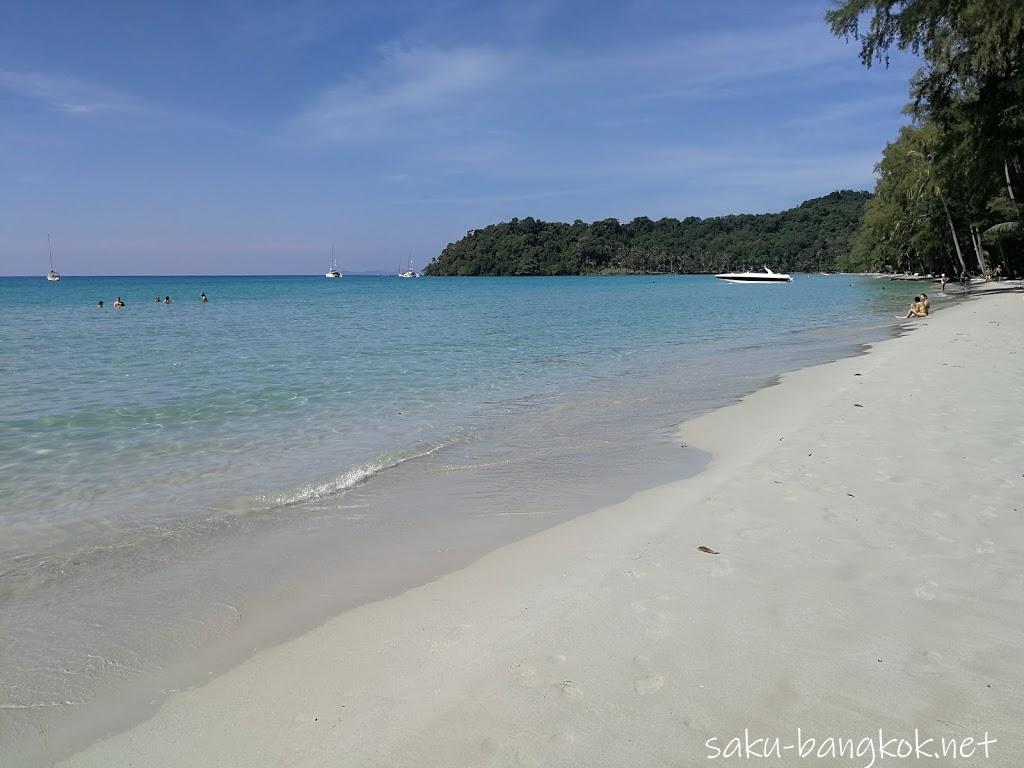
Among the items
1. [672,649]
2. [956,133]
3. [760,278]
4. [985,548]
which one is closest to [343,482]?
[672,649]

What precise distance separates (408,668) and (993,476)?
5.32 meters

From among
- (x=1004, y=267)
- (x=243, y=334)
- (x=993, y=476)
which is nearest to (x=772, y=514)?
(x=993, y=476)

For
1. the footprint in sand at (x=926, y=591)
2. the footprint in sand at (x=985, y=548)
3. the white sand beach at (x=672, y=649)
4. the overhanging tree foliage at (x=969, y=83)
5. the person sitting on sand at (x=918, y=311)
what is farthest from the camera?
the person sitting on sand at (x=918, y=311)

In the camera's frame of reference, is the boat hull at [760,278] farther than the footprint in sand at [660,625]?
Yes

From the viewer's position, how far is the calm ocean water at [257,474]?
3.98 metres

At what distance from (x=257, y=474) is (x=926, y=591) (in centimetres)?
634

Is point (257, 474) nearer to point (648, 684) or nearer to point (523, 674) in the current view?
point (523, 674)

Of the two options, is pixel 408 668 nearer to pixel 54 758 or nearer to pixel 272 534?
pixel 54 758

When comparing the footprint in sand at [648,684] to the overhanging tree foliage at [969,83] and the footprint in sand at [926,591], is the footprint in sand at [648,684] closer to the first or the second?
the footprint in sand at [926,591]

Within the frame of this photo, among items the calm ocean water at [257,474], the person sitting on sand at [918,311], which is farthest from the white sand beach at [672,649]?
the person sitting on sand at [918,311]

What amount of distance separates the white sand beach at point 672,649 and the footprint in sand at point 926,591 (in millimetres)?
16

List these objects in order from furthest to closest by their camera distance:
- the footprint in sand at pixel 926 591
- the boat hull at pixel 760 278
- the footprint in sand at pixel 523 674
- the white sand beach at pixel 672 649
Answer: the boat hull at pixel 760 278 → the footprint in sand at pixel 926 591 → the footprint in sand at pixel 523 674 → the white sand beach at pixel 672 649

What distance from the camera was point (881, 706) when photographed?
277 cm

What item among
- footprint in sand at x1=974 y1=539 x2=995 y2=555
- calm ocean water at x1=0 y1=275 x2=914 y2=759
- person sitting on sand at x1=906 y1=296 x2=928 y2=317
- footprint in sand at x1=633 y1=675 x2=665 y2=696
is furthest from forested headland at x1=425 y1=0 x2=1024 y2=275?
footprint in sand at x1=633 y1=675 x2=665 y2=696
